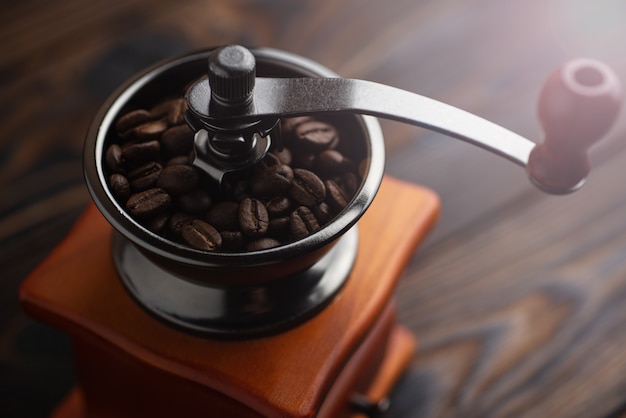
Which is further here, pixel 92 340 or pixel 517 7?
pixel 517 7

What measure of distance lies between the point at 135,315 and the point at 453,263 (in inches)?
17.2

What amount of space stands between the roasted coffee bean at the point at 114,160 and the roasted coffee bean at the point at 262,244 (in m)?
0.12

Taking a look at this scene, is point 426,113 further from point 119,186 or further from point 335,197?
point 119,186

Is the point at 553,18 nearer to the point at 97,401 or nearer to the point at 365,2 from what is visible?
the point at 365,2

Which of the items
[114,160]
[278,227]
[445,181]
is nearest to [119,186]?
[114,160]

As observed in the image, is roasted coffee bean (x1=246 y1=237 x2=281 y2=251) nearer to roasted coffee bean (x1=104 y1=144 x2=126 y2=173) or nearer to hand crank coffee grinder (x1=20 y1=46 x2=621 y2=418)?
hand crank coffee grinder (x1=20 y1=46 x2=621 y2=418)

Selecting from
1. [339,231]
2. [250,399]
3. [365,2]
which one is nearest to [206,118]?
[339,231]

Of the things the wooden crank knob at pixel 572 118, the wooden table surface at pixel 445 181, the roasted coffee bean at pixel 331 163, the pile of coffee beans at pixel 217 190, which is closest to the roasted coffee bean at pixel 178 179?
the pile of coffee beans at pixel 217 190

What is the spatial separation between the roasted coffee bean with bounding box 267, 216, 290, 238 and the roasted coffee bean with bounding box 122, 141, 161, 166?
4.6 inches

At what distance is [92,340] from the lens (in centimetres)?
75

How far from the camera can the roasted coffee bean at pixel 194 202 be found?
0.67m

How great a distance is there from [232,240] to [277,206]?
5cm

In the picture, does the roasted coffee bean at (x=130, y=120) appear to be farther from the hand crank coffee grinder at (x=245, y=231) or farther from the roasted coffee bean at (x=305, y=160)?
the roasted coffee bean at (x=305, y=160)

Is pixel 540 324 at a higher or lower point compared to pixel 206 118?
lower
